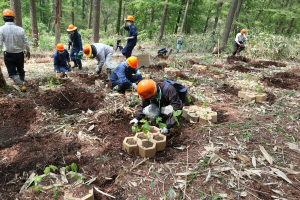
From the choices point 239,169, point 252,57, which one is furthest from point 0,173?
point 252,57

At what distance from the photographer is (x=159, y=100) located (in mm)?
3354

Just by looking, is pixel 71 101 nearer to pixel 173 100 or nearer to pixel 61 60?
pixel 61 60

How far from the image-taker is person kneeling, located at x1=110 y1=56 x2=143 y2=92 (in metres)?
4.63

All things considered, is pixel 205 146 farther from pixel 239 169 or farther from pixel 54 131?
pixel 54 131

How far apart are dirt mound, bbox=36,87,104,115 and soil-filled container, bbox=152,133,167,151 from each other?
1.88 metres

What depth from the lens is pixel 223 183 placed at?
2150 millimetres

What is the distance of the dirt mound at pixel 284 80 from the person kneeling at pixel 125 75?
4.52 m

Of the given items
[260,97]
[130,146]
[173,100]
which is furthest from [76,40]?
[260,97]

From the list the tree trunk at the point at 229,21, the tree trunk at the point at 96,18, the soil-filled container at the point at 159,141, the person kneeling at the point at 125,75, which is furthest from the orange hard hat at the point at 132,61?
the tree trunk at the point at 229,21

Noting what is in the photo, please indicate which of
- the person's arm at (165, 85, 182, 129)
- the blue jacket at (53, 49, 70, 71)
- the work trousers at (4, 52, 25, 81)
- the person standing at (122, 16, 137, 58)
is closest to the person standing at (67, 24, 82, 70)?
the blue jacket at (53, 49, 70, 71)

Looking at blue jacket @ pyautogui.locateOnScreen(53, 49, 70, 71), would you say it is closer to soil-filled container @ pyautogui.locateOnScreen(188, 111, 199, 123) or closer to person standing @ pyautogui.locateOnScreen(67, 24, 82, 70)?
person standing @ pyautogui.locateOnScreen(67, 24, 82, 70)

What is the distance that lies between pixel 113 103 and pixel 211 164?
2.69 metres

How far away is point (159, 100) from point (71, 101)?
2436mm

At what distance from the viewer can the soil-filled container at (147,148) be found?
261 cm
